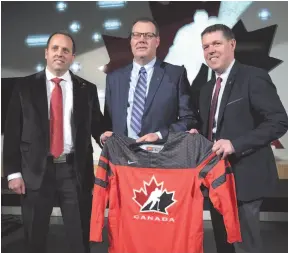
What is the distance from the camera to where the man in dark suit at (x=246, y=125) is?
183cm

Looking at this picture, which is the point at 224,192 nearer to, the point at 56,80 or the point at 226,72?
the point at 226,72

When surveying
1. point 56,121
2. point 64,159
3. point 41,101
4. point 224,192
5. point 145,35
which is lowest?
point 224,192

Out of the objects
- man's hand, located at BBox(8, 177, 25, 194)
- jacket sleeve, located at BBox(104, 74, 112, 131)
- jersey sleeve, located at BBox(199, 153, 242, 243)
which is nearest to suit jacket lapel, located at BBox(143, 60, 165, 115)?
jacket sleeve, located at BBox(104, 74, 112, 131)

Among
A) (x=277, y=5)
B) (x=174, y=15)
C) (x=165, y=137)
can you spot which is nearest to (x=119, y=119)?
(x=165, y=137)

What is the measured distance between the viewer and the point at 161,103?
2047mm

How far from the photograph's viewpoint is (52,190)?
202 cm

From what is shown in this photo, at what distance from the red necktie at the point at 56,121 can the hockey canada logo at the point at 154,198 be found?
20.4 inches

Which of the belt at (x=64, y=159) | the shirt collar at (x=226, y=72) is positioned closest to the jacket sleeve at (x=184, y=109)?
the shirt collar at (x=226, y=72)

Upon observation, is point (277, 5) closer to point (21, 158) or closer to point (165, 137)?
point (165, 137)

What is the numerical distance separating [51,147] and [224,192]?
989 mm

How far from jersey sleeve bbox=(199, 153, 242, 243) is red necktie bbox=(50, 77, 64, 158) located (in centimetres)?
83

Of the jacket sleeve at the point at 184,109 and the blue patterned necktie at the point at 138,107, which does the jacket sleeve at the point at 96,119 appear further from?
the jacket sleeve at the point at 184,109

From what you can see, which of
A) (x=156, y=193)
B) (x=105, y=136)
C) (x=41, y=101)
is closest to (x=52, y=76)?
(x=41, y=101)

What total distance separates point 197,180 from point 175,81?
585mm
